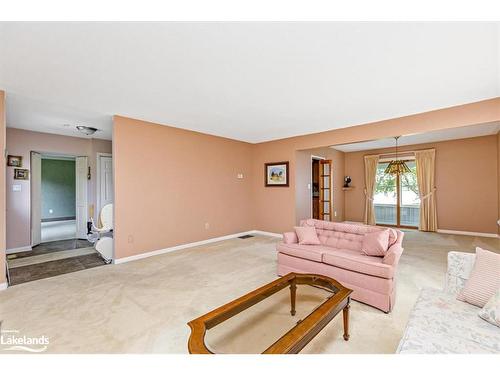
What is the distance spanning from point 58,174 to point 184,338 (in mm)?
10108

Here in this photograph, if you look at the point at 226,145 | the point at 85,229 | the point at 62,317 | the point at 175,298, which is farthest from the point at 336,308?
the point at 85,229

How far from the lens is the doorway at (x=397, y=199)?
22.7 feet

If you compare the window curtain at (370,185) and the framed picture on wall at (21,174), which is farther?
the window curtain at (370,185)

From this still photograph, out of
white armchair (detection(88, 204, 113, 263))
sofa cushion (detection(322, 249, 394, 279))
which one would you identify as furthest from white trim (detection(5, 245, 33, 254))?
sofa cushion (detection(322, 249, 394, 279))

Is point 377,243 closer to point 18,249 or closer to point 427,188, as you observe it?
point 427,188

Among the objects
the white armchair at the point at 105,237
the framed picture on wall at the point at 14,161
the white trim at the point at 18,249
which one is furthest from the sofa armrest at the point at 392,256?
the framed picture on wall at the point at 14,161

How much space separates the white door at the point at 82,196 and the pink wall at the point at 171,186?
2.44 meters

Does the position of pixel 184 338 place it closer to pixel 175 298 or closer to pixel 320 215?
pixel 175 298

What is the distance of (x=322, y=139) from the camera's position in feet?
17.0

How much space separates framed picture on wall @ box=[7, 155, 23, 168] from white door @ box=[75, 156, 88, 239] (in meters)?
1.07

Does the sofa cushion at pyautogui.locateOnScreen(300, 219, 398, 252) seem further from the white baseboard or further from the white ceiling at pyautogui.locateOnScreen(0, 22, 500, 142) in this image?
the white baseboard

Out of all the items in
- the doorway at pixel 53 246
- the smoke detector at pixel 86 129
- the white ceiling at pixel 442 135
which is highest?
the white ceiling at pixel 442 135

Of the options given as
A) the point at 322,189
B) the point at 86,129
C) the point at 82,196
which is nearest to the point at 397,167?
the point at 322,189

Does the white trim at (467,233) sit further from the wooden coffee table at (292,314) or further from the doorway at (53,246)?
the doorway at (53,246)
